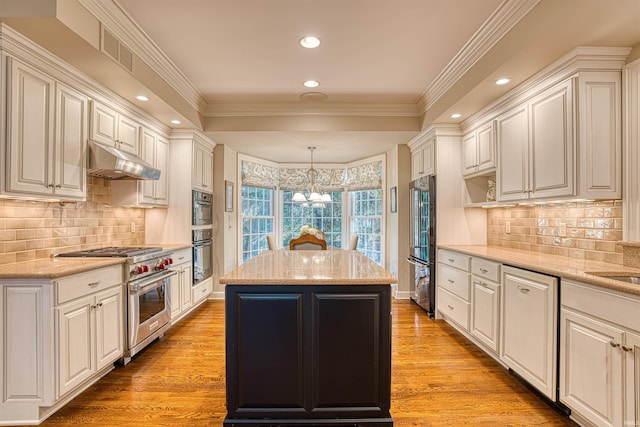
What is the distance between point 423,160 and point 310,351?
3368 millimetres

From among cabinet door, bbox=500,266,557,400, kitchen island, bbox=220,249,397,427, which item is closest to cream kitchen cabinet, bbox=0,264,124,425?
kitchen island, bbox=220,249,397,427

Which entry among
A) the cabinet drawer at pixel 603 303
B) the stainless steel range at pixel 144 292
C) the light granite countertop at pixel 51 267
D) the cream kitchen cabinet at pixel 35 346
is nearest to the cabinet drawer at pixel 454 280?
the cabinet drawer at pixel 603 303

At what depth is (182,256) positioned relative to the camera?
3898mm

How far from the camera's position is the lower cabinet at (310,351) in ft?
6.23

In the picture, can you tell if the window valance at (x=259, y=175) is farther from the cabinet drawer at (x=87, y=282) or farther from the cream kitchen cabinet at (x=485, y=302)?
the cream kitchen cabinet at (x=485, y=302)

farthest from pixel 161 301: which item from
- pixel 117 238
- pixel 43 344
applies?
pixel 43 344

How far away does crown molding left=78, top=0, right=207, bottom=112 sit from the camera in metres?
2.23

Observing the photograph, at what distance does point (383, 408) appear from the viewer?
190cm

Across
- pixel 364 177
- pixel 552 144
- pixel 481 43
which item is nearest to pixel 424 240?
pixel 552 144

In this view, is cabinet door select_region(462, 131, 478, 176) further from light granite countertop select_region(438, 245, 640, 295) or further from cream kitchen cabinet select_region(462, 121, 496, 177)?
light granite countertop select_region(438, 245, 640, 295)

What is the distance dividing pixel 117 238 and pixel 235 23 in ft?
8.35

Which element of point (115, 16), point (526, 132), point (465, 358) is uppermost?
point (115, 16)

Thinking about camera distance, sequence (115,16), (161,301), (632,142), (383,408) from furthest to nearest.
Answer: (161,301)
(115,16)
(632,142)
(383,408)

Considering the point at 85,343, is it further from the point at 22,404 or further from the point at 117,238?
the point at 117,238
